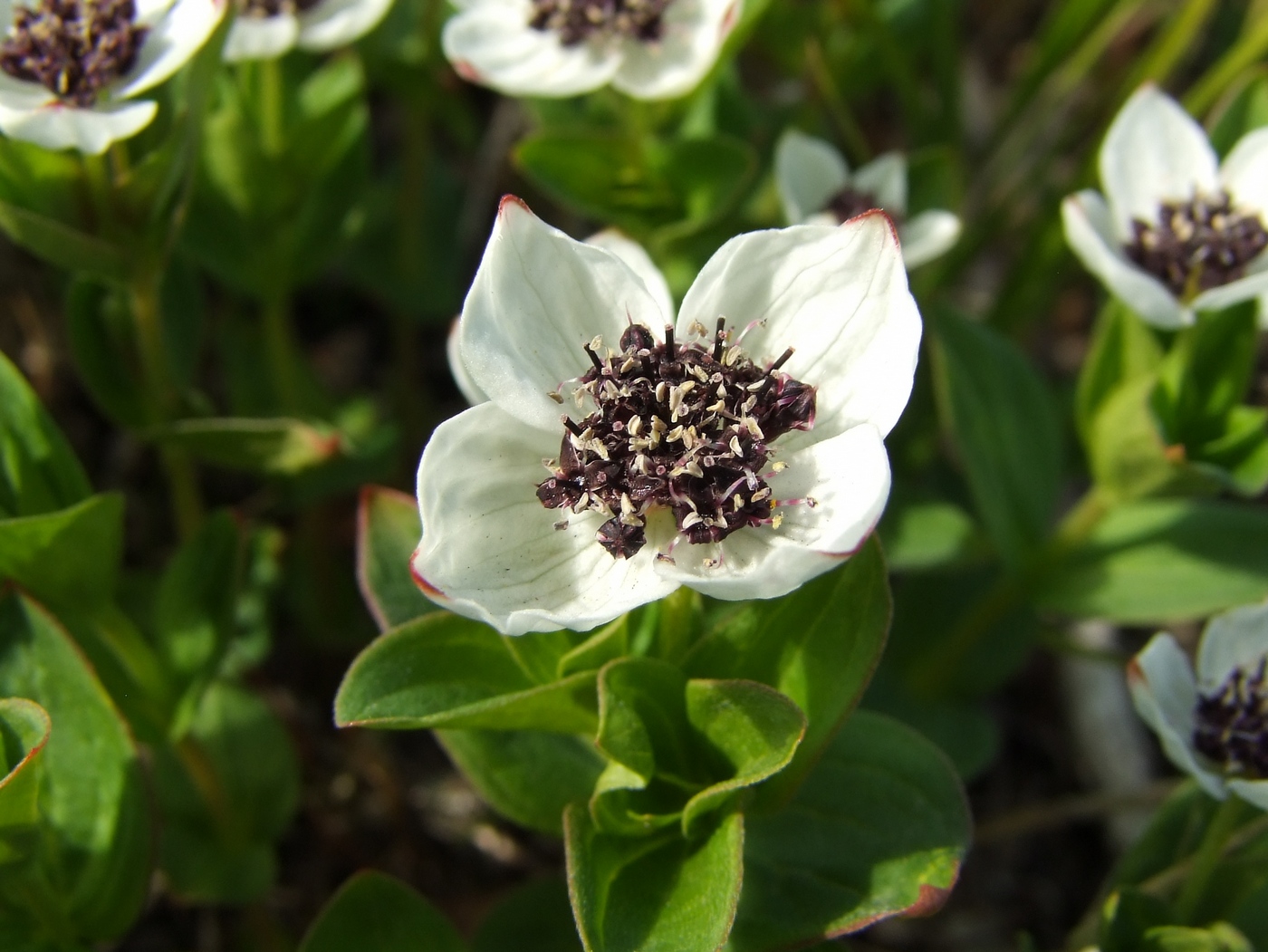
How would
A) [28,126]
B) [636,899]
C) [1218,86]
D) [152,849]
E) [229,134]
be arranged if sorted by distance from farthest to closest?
[1218,86] < [229,134] < [152,849] < [28,126] < [636,899]

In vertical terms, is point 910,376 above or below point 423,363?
above

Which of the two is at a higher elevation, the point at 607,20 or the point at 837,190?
the point at 607,20

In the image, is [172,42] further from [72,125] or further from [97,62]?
[72,125]

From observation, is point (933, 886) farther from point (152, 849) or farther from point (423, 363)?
point (423, 363)

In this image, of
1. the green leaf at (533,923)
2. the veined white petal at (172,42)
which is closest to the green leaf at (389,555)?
the green leaf at (533,923)

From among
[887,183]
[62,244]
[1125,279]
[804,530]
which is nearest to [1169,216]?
[1125,279]

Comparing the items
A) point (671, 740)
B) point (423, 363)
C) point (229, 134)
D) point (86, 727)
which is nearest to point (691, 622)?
point (671, 740)
